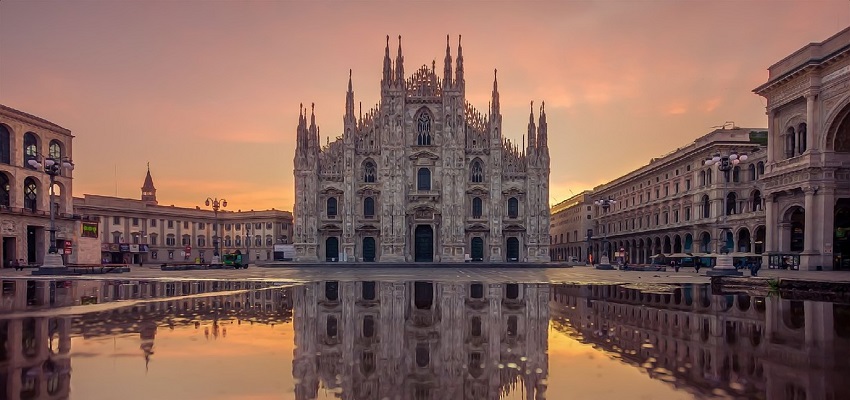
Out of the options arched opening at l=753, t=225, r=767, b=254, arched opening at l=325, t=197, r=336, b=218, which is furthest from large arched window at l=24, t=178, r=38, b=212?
arched opening at l=753, t=225, r=767, b=254

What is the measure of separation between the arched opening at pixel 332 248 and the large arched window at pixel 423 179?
36.7 feet

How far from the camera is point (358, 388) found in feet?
20.5

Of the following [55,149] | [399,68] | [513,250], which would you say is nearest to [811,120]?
[513,250]

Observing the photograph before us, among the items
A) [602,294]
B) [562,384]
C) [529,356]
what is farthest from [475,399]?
[602,294]

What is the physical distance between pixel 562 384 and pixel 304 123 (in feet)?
188

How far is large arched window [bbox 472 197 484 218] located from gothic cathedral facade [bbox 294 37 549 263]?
11 centimetres

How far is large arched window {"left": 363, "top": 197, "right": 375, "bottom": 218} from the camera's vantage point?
6094cm

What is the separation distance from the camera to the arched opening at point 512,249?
60.8 metres

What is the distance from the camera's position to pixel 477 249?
61.0 m

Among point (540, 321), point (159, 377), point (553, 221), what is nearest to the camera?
point (159, 377)

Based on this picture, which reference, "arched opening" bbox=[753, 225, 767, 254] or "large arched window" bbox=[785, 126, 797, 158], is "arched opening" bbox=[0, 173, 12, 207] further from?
"arched opening" bbox=[753, 225, 767, 254]

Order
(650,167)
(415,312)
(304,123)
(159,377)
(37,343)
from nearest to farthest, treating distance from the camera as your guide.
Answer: (159,377), (37,343), (415,312), (304,123), (650,167)

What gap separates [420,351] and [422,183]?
52.9 meters

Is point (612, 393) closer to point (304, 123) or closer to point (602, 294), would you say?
point (602, 294)
